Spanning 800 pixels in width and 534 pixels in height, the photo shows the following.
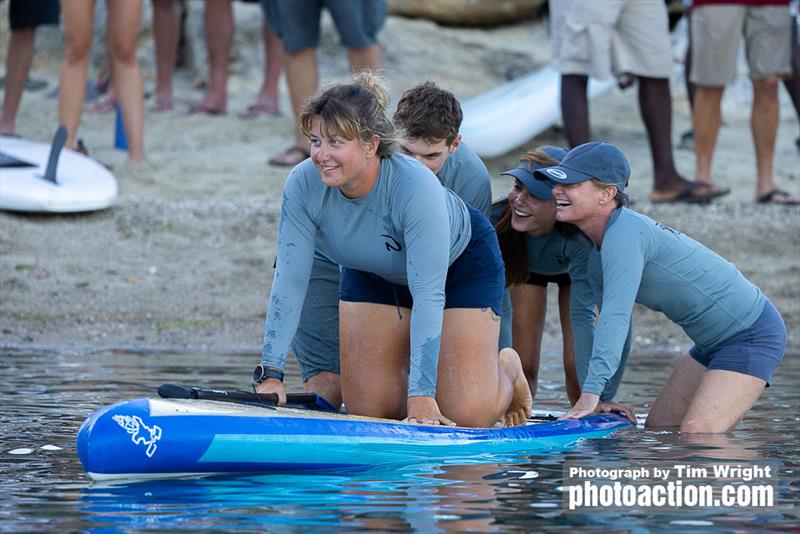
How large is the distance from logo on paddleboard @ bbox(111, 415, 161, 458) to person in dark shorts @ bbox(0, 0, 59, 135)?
5.89 meters

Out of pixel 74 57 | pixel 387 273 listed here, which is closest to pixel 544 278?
pixel 387 273

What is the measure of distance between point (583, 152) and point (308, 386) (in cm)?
144

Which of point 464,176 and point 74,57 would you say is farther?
point 74,57

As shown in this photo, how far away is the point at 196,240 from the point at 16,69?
196 centimetres

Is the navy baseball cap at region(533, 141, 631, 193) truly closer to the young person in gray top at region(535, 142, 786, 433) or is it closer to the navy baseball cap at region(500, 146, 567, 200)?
the young person in gray top at region(535, 142, 786, 433)

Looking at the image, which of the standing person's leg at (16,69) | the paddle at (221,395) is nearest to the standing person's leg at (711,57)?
the standing person's leg at (16,69)

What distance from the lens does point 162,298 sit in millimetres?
8539

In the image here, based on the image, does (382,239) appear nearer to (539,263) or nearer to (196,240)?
(539,263)

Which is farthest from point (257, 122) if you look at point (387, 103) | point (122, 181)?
point (387, 103)

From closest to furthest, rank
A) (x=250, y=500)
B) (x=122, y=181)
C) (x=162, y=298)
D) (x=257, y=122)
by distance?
(x=250, y=500), (x=162, y=298), (x=122, y=181), (x=257, y=122)

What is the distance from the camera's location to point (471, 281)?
548cm

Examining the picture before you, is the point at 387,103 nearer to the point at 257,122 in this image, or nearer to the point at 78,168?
the point at 78,168

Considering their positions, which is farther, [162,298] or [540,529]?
[162,298]

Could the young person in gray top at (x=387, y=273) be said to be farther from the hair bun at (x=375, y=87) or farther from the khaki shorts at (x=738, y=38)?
the khaki shorts at (x=738, y=38)
